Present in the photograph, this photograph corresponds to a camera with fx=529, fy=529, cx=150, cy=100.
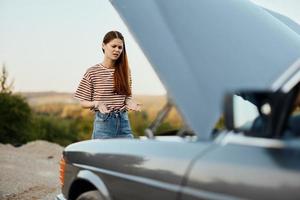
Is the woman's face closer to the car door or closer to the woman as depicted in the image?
the woman

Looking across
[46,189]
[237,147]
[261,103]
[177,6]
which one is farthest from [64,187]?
[46,189]

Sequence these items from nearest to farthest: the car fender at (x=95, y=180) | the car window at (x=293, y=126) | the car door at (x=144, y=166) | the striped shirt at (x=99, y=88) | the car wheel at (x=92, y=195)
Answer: the car window at (x=293, y=126)
the car door at (x=144, y=166)
the car fender at (x=95, y=180)
the car wheel at (x=92, y=195)
the striped shirt at (x=99, y=88)

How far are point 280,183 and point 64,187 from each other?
6.97 ft

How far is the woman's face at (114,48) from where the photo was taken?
5.03m

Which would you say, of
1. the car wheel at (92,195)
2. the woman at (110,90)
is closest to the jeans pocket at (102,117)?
the woman at (110,90)

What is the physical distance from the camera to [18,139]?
1612 cm

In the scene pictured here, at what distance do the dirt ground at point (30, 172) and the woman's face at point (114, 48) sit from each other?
3196 millimetres

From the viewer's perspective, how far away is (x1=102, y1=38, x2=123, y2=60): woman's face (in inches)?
198

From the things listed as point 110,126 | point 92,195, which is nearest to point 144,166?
point 92,195

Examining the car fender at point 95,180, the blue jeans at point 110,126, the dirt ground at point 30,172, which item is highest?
the blue jeans at point 110,126

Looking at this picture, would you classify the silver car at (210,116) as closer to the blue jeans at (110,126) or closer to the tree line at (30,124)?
the blue jeans at (110,126)

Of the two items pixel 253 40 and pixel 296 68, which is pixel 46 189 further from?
pixel 296 68

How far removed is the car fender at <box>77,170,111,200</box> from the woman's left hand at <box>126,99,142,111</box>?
5.04 ft

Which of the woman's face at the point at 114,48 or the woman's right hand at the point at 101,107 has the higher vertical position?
the woman's face at the point at 114,48
